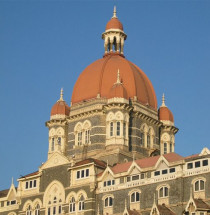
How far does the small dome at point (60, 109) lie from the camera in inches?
3837

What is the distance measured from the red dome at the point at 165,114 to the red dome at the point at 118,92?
31.3 feet

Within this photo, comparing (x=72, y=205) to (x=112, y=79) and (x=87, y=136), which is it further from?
(x=112, y=79)

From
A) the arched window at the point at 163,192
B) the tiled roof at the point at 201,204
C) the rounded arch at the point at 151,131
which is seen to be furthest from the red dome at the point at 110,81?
the tiled roof at the point at 201,204

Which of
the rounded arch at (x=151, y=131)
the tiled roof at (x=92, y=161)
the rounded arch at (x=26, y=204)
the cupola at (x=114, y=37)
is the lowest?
the rounded arch at (x=26, y=204)

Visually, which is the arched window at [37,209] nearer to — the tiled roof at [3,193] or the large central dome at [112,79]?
the tiled roof at [3,193]

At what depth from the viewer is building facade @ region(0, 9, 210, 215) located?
73625 millimetres

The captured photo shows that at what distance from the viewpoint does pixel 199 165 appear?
238ft

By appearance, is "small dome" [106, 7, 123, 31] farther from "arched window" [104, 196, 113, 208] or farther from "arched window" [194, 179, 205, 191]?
"arched window" [194, 179, 205, 191]

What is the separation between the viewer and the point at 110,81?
95062mm

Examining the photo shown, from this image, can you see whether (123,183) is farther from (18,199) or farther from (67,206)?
(18,199)

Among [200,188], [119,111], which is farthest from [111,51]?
[200,188]

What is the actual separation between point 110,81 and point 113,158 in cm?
1344

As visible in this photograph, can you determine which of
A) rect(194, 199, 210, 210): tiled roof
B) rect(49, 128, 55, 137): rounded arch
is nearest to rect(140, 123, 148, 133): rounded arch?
rect(49, 128, 55, 137): rounded arch

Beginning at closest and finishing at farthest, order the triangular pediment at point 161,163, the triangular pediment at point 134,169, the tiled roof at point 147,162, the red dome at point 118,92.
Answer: the triangular pediment at point 161,163 < the tiled roof at point 147,162 < the triangular pediment at point 134,169 < the red dome at point 118,92
